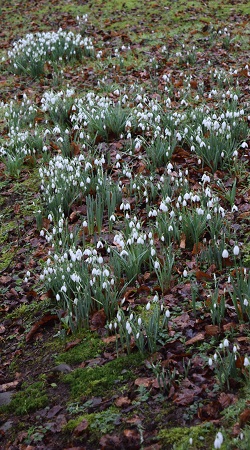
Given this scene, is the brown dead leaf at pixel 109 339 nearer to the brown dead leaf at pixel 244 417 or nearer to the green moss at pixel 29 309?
the green moss at pixel 29 309

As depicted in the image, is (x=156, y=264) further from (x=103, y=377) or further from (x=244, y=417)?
(x=244, y=417)

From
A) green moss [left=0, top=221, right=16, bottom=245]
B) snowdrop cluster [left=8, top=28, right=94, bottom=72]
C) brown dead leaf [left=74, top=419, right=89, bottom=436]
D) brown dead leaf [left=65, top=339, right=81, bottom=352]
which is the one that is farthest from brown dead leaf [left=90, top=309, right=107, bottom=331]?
snowdrop cluster [left=8, top=28, right=94, bottom=72]

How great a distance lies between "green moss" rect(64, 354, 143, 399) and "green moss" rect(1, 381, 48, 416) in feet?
0.54

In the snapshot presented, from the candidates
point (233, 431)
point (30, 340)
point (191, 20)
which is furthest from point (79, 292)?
point (191, 20)

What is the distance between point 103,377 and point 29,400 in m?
0.45

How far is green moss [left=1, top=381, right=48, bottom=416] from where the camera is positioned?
122 inches

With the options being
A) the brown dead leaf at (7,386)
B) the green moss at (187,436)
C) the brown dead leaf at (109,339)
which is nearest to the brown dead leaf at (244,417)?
the green moss at (187,436)

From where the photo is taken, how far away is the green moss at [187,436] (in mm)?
2527

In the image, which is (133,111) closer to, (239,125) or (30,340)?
(239,125)

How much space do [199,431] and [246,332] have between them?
0.76 metres

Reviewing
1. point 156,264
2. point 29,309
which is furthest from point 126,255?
point 29,309

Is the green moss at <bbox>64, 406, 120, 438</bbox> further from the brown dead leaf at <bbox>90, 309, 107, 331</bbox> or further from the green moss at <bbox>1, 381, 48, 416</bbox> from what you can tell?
the brown dead leaf at <bbox>90, 309, 107, 331</bbox>

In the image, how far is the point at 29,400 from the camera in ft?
10.3

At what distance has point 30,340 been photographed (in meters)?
3.76
